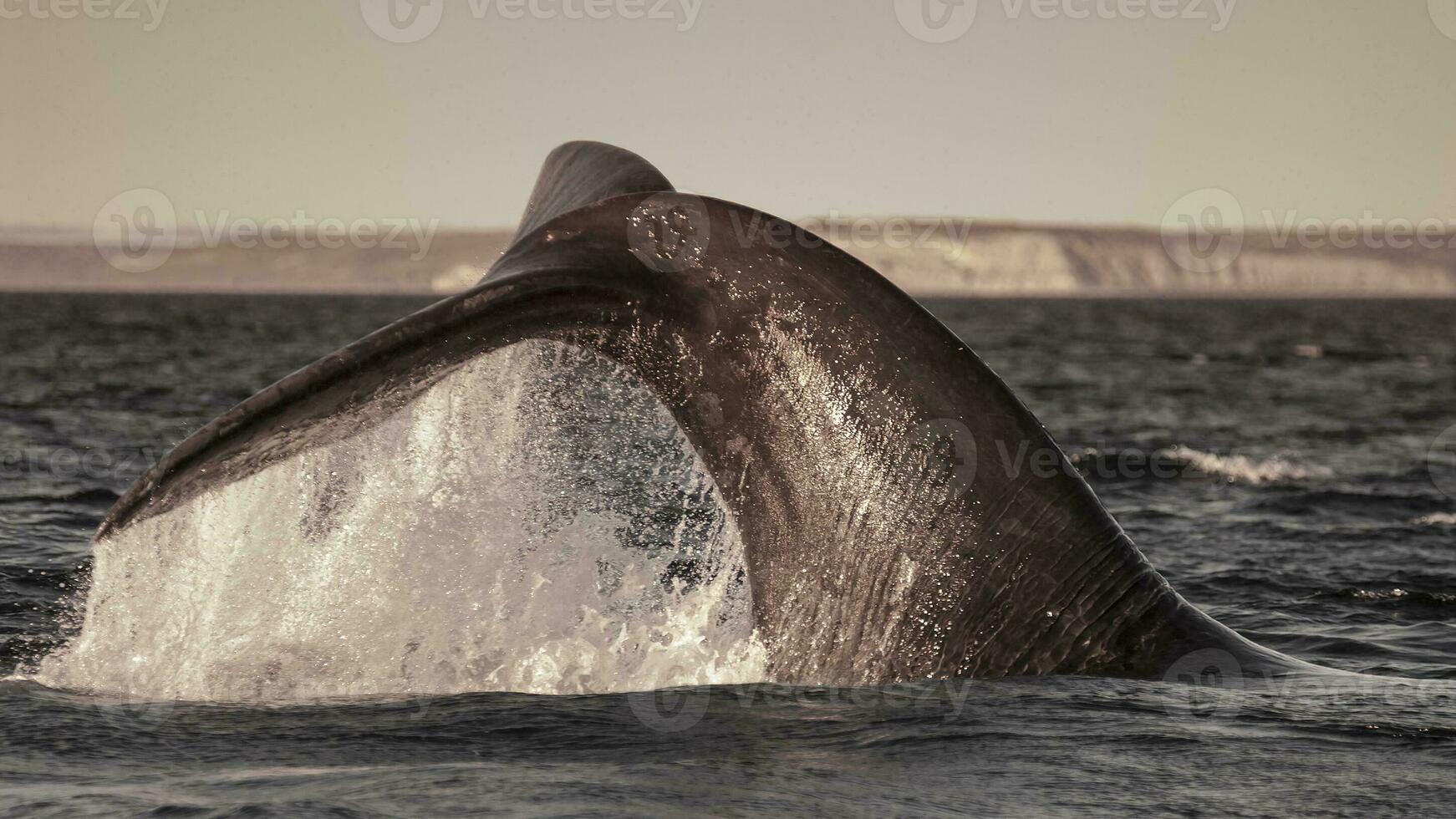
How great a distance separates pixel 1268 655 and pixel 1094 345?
6087 centimetres

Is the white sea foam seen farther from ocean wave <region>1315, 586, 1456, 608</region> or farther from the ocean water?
the ocean water

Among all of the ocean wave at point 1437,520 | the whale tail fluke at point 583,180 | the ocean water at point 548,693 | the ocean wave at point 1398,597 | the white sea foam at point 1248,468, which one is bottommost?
the ocean water at point 548,693

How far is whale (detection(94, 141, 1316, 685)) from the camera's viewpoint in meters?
5.34

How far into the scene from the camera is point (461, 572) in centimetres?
637

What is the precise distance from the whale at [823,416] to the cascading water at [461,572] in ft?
0.63

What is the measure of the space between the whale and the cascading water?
19 cm

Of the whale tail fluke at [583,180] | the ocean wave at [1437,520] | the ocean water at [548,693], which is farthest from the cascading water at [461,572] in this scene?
the ocean wave at [1437,520]

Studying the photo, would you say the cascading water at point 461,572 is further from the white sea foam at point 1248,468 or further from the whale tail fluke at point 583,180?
the white sea foam at point 1248,468

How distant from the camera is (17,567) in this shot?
10281 millimetres

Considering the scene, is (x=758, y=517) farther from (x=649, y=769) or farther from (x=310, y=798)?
(x=310, y=798)

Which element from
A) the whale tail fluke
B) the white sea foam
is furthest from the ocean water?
the white sea foam

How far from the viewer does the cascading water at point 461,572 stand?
18.0ft

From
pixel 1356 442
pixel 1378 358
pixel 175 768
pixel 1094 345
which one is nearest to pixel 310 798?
pixel 175 768

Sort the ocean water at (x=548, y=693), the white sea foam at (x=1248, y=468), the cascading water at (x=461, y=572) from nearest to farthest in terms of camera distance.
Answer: the ocean water at (x=548, y=693)
the cascading water at (x=461, y=572)
the white sea foam at (x=1248, y=468)
